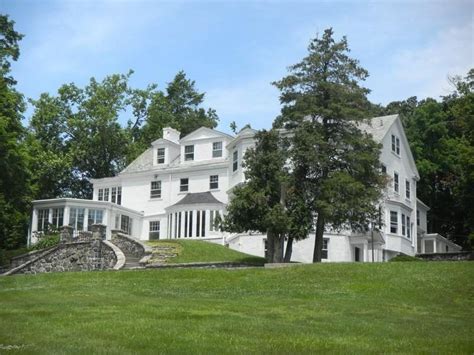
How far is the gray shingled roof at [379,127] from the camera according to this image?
4590 centimetres

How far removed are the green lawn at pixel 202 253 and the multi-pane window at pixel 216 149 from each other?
42.4 feet

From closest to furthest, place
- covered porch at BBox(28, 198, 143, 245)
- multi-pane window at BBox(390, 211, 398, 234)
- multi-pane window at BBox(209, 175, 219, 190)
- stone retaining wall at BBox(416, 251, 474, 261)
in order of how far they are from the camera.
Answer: stone retaining wall at BBox(416, 251, 474, 261), multi-pane window at BBox(390, 211, 398, 234), covered porch at BBox(28, 198, 143, 245), multi-pane window at BBox(209, 175, 219, 190)

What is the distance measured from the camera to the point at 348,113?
1330 inches

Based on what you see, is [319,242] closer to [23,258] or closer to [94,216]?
[23,258]

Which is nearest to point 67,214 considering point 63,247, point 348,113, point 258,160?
point 63,247

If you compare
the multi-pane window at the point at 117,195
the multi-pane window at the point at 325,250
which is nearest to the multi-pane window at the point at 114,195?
the multi-pane window at the point at 117,195

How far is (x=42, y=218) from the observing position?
165 feet

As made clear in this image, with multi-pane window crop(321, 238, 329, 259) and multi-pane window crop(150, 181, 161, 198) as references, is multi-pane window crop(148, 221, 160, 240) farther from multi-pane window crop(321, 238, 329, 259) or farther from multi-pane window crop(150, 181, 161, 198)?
multi-pane window crop(321, 238, 329, 259)

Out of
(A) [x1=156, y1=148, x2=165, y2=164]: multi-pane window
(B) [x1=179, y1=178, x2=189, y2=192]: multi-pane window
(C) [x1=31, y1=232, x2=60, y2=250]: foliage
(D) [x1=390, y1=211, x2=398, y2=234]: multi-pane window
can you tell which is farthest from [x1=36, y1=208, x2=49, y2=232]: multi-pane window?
(D) [x1=390, y1=211, x2=398, y2=234]: multi-pane window

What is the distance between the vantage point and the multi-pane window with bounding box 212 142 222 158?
2080 inches

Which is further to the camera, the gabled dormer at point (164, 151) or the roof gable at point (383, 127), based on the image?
the gabled dormer at point (164, 151)

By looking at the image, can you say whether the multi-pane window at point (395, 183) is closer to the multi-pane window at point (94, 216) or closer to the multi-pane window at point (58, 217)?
the multi-pane window at point (94, 216)

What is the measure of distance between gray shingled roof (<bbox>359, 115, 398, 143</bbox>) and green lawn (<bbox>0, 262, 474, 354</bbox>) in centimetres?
1902

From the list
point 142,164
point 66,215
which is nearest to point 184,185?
point 142,164
